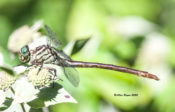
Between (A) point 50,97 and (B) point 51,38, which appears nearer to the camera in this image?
(A) point 50,97

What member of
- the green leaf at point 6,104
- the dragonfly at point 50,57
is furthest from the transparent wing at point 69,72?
the green leaf at point 6,104

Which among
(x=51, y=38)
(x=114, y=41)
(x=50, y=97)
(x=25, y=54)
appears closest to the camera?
(x=50, y=97)

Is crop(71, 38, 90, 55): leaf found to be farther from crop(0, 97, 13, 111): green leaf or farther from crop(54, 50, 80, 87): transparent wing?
crop(0, 97, 13, 111): green leaf

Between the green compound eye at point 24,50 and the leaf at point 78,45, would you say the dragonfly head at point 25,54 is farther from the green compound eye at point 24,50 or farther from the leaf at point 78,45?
the leaf at point 78,45

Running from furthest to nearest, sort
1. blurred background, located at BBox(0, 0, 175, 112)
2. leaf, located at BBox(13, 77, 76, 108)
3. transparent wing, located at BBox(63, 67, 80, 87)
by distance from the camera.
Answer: blurred background, located at BBox(0, 0, 175, 112), transparent wing, located at BBox(63, 67, 80, 87), leaf, located at BBox(13, 77, 76, 108)

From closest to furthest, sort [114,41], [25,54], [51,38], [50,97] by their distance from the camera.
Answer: [50,97] → [25,54] → [51,38] → [114,41]

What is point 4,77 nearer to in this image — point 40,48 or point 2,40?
point 40,48

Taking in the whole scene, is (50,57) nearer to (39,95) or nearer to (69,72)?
(69,72)

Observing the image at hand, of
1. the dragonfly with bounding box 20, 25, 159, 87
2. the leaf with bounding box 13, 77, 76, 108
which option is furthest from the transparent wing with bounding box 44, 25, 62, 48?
the leaf with bounding box 13, 77, 76, 108

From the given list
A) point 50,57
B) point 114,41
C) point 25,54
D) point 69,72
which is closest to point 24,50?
point 25,54
